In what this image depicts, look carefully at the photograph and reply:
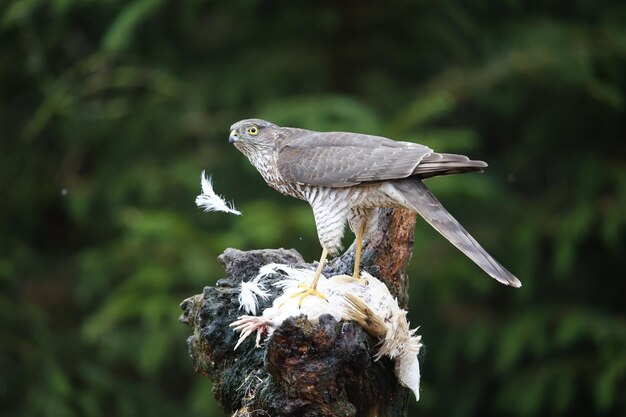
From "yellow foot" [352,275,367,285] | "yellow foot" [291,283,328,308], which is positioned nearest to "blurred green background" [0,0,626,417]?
"yellow foot" [352,275,367,285]

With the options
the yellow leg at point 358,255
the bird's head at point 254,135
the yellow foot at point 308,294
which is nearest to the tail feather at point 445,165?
the yellow leg at point 358,255

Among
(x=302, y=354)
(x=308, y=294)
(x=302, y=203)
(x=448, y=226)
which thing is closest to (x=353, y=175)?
(x=448, y=226)

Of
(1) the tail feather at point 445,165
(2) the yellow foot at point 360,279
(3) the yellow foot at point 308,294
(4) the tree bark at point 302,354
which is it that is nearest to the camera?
(4) the tree bark at point 302,354

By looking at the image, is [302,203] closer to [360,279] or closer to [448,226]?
[360,279]

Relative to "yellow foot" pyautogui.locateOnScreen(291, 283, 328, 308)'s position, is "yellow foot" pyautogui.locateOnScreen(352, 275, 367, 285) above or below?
below

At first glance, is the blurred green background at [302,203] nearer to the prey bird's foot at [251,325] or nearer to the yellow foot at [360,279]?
the yellow foot at [360,279]

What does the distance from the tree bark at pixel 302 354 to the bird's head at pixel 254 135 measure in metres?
0.56

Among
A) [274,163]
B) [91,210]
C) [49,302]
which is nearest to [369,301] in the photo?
[274,163]

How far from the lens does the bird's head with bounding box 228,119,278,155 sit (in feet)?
16.3

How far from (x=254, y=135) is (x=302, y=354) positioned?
1.52 m

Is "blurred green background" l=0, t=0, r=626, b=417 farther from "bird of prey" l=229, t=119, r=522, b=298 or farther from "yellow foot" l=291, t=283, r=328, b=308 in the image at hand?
"yellow foot" l=291, t=283, r=328, b=308

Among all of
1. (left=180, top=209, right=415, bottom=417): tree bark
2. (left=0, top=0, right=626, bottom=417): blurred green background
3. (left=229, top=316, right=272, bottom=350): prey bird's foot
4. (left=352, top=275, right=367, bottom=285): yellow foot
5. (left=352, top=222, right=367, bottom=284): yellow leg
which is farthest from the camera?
(left=0, top=0, right=626, bottom=417): blurred green background

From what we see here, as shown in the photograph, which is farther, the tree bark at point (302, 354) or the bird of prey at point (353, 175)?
the bird of prey at point (353, 175)

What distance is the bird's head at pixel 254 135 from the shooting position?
4.96 metres
